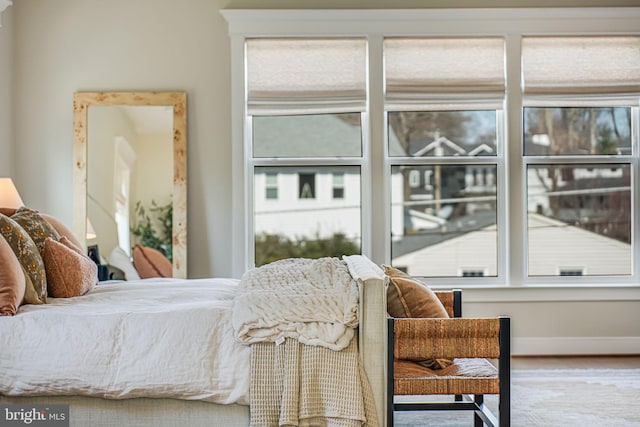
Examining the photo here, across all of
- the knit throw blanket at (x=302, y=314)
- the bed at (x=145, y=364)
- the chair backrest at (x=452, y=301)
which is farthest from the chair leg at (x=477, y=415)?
the knit throw blanket at (x=302, y=314)

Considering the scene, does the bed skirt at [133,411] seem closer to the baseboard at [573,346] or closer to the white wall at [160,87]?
the white wall at [160,87]

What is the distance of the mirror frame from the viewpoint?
5.27 m

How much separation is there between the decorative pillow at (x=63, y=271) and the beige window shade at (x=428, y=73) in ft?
8.83

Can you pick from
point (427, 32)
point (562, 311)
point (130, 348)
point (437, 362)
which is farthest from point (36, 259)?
point (562, 311)

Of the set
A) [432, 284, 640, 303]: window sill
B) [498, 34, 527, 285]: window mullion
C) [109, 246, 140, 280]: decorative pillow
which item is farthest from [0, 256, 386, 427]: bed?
[498, 34, 527, 285]: window mullion

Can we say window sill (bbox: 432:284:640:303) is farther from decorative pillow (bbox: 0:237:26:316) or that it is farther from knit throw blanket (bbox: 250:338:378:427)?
decorative pillow (bbox: 0:237:26:316)

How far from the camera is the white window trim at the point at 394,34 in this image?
208 inches

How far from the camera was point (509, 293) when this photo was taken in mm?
5371

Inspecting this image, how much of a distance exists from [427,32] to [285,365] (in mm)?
3249

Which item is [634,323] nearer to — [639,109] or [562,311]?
[562,311]

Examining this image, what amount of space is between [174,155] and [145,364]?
8.63 feet

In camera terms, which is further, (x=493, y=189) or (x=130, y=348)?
(x=493, y=189)

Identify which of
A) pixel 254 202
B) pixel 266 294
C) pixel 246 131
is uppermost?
pixel 246 131

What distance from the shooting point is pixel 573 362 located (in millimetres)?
5109
